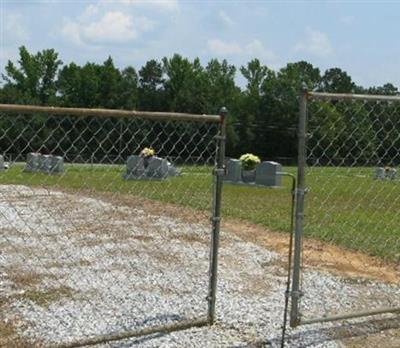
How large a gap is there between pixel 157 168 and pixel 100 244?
12.2 meters

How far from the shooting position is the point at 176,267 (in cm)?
812

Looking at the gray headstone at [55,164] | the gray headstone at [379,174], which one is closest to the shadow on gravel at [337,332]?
the gray headstone at [55,164]

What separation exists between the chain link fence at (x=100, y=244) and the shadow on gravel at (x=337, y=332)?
27.8 inches

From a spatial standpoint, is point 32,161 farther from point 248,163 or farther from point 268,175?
point 248,163

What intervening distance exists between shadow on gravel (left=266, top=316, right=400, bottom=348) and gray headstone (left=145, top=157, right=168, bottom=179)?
596 inches

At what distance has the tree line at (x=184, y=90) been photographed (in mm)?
58469

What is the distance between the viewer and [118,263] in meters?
8.25

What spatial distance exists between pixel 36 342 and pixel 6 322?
0.66 meters

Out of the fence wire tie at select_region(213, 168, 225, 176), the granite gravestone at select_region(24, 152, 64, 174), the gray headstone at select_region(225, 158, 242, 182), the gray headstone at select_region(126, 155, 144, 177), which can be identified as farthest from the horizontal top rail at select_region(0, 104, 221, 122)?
the gray headstone at select_region(225, 158, 242, 182)

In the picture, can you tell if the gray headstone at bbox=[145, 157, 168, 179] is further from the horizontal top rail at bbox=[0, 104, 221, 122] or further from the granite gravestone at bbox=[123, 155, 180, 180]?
the horizontal top rail at bbox=[0, 104, 221, 122]

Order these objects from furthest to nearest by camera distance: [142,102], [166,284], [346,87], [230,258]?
1. [346,87]
2. [142,102]
3. [230,258]
4. [166,284]

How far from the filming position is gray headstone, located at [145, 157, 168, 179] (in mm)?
21016

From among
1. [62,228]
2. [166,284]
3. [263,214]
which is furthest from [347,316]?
[263,214]

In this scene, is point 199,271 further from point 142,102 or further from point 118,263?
point 142,102
